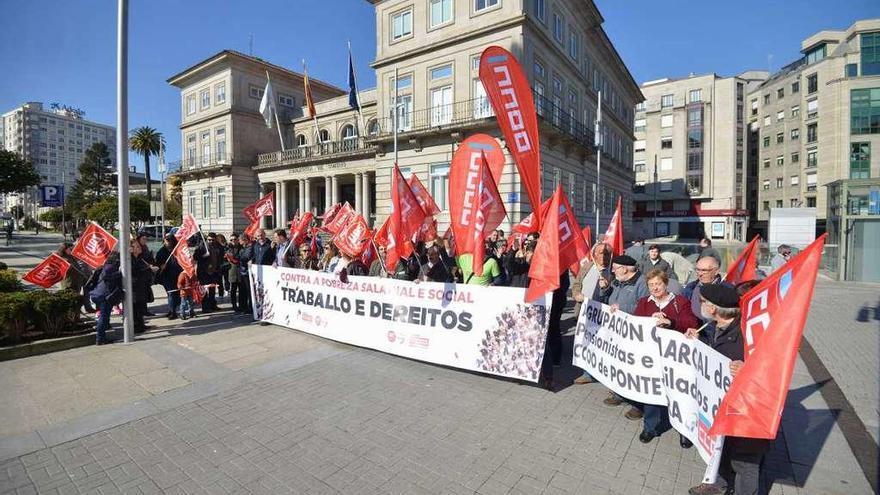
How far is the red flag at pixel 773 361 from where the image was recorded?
2.69 meters

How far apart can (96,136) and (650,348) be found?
188 metres

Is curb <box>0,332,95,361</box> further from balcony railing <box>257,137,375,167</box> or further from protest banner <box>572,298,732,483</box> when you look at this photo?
balcony railing <box>257,137,375,167</box>

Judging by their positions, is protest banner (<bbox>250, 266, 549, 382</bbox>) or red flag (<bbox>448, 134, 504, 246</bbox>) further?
red flag (<bbox>448, 134, 504, 246</bbox>)

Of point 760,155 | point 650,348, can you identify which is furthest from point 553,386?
point 760,155

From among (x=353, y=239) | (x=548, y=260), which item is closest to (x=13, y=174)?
(x=353, y=239)

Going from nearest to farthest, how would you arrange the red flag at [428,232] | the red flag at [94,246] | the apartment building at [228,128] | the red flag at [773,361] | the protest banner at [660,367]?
the red flag at [773,361], the protest banner at [660,367], the red flag at [94,246], the red flag at [428,232], the apartment building at [228,128]

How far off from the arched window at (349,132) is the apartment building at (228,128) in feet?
25.8

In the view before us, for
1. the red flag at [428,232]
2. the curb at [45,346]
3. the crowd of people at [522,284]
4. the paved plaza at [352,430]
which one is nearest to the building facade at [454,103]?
the crowd of people at [522,284]

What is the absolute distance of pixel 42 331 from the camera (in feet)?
23.3

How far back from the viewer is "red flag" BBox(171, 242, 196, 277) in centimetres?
916

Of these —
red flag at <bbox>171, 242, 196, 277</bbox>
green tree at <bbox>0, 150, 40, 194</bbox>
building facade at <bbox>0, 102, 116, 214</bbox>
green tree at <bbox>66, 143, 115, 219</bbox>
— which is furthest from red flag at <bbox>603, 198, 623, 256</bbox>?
building facade at <bbox>0, 102, 116, 214</bbox>

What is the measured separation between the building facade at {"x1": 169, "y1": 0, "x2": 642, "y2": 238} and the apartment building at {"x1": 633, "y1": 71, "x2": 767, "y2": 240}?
31.4 meters

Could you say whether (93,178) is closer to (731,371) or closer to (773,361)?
(731,371)

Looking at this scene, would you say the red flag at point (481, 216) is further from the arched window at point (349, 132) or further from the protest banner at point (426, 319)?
the arched window at point (349, 132)
